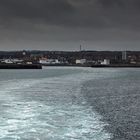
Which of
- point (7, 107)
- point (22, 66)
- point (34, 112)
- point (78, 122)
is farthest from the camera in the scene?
point (22, 66)

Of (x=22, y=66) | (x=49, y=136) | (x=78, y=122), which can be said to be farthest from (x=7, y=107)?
(x=22, y=66)

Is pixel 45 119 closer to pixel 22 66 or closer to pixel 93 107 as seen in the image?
pixel 93 107

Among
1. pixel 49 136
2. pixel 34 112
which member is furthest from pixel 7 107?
pixel 49 136

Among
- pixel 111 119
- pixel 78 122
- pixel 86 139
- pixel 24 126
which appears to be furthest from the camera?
pixel 111 119

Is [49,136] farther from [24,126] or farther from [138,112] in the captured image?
[138,112]

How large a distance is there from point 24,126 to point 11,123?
2.99 ft

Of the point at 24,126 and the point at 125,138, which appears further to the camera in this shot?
the point at 24,126

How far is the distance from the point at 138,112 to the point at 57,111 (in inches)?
168

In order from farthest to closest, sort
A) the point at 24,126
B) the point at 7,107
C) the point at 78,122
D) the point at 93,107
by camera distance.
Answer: the point at 93,107 → the point at 7,107 → the point at 78,122 → the point at 24,126

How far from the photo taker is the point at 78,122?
17812 millimetres

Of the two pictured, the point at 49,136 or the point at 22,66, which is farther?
the point at 22,66

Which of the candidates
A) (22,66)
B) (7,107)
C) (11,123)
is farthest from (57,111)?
(22,66)

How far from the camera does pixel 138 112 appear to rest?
21703 mm

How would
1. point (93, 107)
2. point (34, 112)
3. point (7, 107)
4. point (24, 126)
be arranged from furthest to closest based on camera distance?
point (93, 107) < point (7, 107) < point (34, 112) < point (24, 126)
